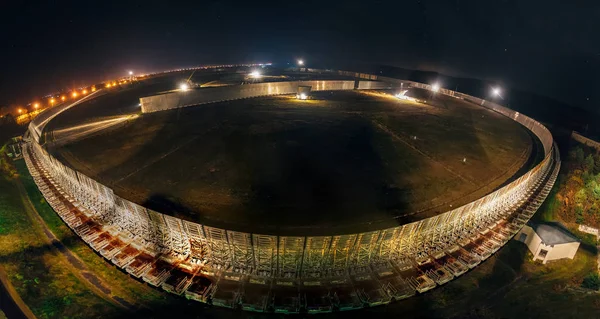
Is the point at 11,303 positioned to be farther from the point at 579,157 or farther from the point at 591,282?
the point at 579,157

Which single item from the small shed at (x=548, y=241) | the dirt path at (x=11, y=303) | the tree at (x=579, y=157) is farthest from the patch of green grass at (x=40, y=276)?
the tree at (x=579, y=157)

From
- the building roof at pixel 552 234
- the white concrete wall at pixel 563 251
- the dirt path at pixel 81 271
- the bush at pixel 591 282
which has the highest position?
the building roof at pixel 552 234

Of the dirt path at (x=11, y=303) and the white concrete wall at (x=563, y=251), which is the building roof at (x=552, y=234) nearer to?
the white concrete wall at (x=563, y=251)

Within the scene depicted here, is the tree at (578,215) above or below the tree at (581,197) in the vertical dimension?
below

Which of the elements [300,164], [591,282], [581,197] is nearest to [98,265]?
[300,164]

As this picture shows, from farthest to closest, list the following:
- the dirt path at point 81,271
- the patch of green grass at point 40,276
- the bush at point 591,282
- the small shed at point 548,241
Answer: the small shed at point 548,241
the bush at point 591,282
the dirt path at point 81,271
the patch of green grass at point 40,276

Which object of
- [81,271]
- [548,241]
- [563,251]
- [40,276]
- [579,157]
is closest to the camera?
[40,276]

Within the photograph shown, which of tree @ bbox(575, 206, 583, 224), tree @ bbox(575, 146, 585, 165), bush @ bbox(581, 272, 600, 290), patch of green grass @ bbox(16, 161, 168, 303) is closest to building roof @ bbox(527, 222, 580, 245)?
bush @ bbox(581, 272, 600, 290)
